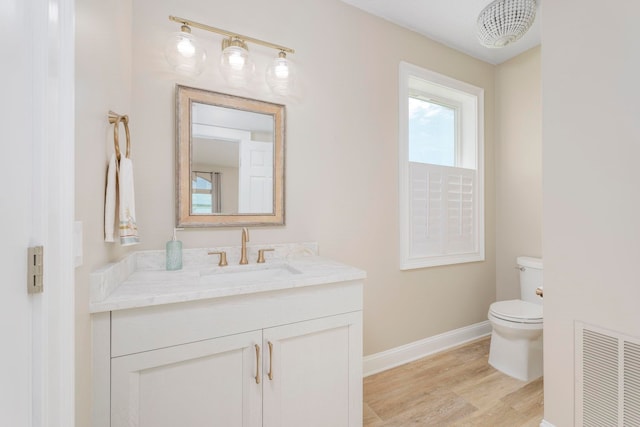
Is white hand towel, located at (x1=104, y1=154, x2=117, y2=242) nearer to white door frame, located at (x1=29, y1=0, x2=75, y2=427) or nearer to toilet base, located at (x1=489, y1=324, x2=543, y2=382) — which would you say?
white door frame, located at (x1=29, y1=0, x2=75, y2=427)

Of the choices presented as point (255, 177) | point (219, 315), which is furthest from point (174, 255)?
point (255, 177)

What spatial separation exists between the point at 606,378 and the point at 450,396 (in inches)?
33.0

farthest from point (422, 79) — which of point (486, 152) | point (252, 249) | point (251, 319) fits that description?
point (251, 319)

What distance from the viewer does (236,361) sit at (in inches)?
43.1

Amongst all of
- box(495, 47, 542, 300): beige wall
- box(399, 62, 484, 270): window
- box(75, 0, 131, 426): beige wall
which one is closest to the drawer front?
box(75, 0, 131, 426): beige wall

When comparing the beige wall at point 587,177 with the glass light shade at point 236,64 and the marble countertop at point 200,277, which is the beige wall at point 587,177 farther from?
the glass light shade at point 236,64

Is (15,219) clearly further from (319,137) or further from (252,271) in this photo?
(319,137)

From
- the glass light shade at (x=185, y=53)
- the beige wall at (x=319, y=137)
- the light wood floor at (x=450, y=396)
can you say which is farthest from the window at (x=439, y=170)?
the glass light shade at (x=185, y=53)

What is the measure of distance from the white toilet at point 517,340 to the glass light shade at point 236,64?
7.76 ft

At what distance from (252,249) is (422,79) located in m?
1.93

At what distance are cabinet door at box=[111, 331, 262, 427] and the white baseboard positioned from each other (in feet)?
3.75

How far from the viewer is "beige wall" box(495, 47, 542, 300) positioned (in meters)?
2.45

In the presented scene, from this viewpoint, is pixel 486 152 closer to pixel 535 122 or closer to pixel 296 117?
pixel 535 122

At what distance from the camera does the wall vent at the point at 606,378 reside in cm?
113
